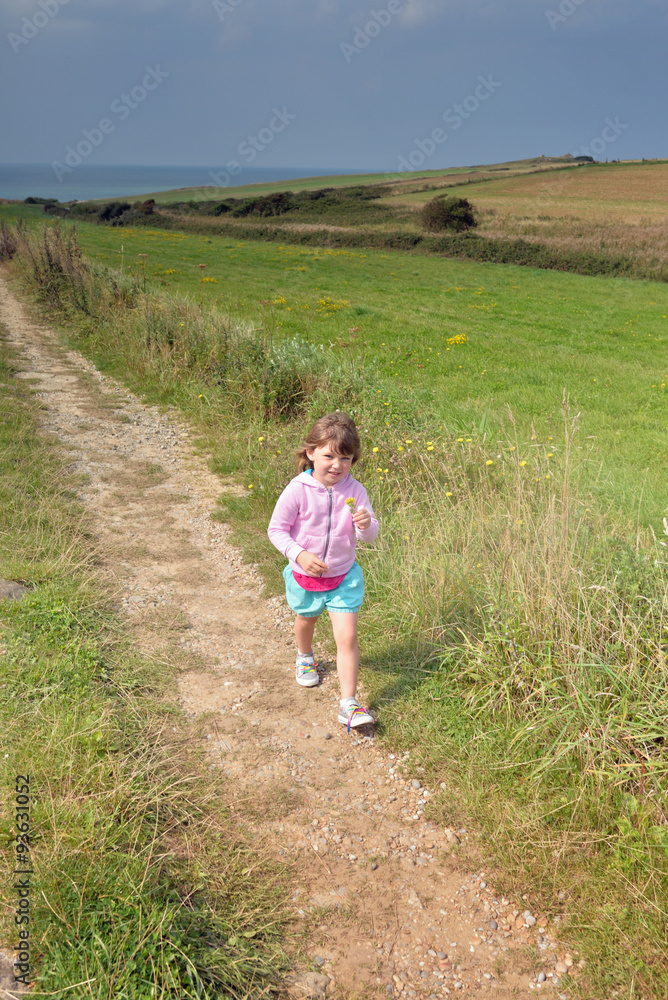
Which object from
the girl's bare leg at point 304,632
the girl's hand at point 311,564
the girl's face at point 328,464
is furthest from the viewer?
the girl's bare leg at point 304,632

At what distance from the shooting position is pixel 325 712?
3684mm

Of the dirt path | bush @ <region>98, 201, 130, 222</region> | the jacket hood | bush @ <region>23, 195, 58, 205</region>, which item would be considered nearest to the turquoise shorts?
the jacket hood

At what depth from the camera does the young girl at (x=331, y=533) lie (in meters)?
3.31

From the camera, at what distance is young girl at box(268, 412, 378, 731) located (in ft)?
10.9

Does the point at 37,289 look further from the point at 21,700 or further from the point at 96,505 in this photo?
the point at 21,700

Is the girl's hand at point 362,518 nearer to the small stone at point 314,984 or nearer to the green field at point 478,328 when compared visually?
the small stone at point 314,984

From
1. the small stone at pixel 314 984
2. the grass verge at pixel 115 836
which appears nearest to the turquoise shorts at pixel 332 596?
the grass verge at pixel 115 836

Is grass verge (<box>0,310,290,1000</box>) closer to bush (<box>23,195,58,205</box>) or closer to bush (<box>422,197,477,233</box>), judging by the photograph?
bush (<box>422,197,477,233</box>)

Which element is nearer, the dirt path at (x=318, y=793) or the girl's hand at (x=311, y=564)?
the dirt path at (x=318, y=793)

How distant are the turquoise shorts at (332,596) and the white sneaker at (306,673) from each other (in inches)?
15.2

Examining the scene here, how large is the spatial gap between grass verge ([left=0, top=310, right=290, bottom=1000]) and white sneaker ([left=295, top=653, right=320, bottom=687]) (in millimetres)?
741

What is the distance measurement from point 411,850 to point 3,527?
3.64 metres

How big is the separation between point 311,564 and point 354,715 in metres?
0.85

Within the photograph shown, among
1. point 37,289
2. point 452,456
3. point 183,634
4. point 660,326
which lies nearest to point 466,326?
point 660,326
